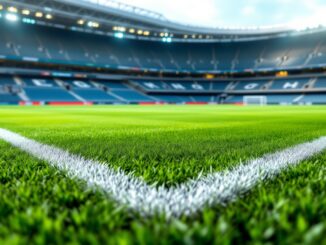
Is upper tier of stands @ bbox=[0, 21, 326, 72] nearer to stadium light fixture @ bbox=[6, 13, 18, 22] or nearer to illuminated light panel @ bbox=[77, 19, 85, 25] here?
stadium light fixture @ bbox=[6, 13, 18, 22]

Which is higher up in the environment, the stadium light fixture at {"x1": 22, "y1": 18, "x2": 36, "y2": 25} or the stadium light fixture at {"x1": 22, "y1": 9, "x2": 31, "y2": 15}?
the stadium light fixture at {"x1": 22, "y1": 9, "x2": 31, "y2": 15}

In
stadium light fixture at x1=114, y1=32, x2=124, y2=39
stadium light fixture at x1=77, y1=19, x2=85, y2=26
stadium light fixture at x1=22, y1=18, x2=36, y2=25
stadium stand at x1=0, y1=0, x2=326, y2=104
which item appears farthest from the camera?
stadium light fixture at x1=114, y1=32, x2=124, y2=39

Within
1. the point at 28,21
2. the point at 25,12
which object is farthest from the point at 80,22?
the point at 25,12

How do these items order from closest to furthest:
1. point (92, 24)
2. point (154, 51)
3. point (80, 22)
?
point (80, 22)
point (92, 24)
point (154, 51)

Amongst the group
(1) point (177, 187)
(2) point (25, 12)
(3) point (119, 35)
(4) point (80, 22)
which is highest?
(2) point (25, 12)

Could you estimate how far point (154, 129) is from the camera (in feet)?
19.7

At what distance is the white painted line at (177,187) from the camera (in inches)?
50.4

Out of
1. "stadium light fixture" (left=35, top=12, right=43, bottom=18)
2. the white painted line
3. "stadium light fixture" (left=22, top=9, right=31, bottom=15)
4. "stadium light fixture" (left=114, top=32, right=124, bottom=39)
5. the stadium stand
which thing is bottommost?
the white painted line

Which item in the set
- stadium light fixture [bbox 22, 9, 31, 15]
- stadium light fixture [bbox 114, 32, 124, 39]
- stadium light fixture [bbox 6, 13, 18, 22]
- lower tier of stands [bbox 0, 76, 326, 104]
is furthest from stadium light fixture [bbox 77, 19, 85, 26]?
lower tier of stands [bbox 0, 76, 326, 104]

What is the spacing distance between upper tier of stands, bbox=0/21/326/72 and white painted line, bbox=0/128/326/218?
42.8 metres

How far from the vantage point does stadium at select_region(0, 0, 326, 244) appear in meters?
1.11

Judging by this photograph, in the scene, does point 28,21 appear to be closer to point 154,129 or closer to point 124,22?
point 124,22

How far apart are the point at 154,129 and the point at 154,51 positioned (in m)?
52.2

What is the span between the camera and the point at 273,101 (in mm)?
48531
